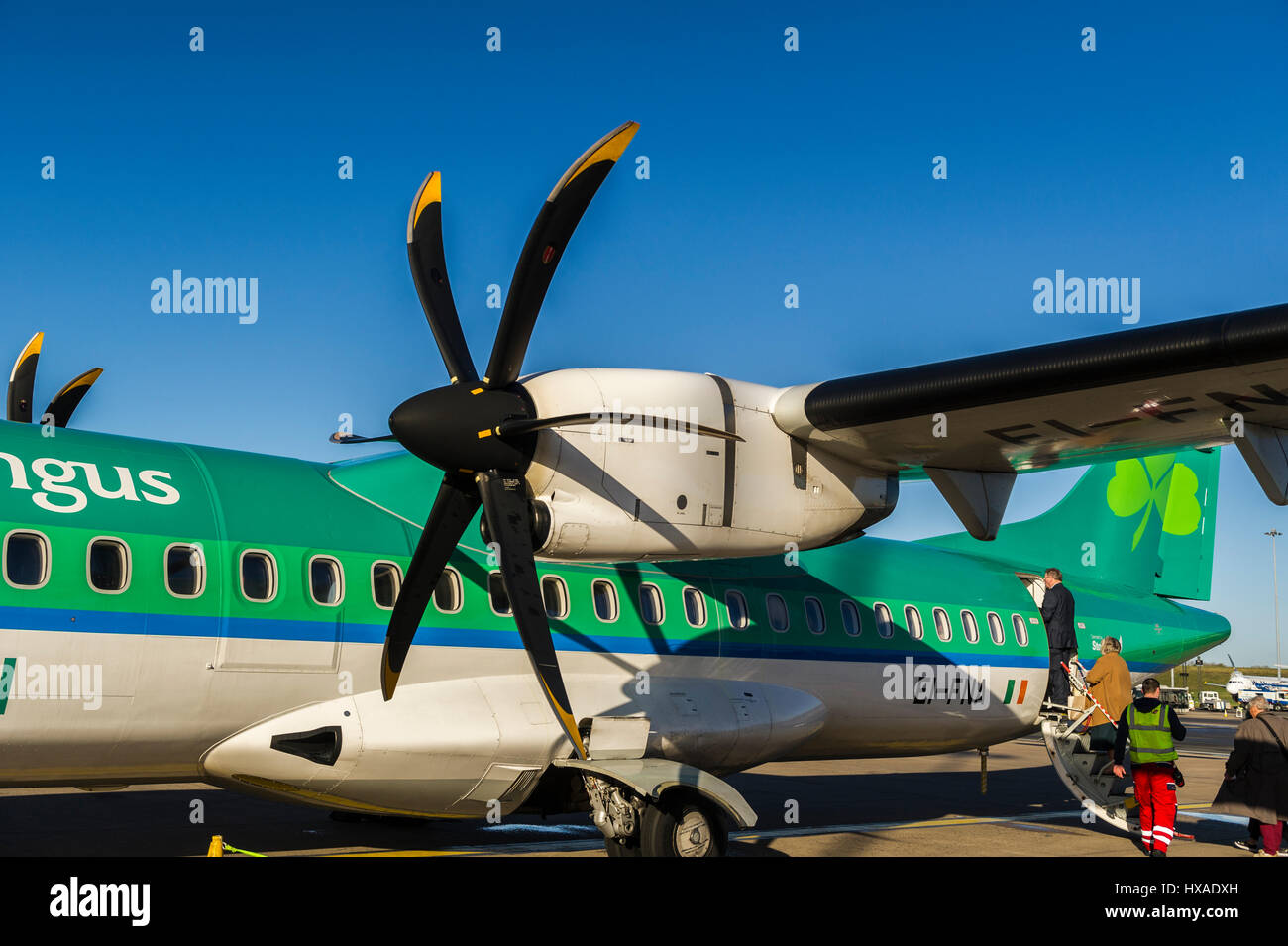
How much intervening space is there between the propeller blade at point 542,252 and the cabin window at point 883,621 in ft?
19.9

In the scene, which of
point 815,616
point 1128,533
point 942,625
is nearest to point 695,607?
point 815,616

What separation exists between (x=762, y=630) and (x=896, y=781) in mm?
8737

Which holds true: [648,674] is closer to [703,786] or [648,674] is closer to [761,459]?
[703,786]

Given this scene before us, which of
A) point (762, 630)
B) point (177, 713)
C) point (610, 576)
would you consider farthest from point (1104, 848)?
point (177, 713)

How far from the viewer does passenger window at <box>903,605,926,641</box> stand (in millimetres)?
13352

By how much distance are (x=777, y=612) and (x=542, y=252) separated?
4992mm

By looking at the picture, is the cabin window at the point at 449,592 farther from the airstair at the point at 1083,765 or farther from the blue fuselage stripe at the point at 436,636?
the airstair at the point at 1083,765

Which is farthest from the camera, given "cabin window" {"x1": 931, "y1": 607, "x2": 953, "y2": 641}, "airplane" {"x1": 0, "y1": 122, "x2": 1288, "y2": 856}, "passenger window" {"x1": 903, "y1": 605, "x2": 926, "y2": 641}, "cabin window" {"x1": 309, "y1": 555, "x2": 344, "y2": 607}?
"cabin window" {"x1": 931, "y1": 607, "x2": 953, "y2": 641}

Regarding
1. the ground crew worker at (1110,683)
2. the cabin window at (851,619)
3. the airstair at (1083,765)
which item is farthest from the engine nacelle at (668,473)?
the airstair at (1083,765)

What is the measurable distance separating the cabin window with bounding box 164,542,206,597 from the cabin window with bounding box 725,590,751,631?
508 cm

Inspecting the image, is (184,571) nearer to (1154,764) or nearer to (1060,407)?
(1060,407)

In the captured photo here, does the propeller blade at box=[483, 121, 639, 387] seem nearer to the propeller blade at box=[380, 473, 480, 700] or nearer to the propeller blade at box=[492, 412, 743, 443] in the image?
the propeller blade at box=[492, 412, 743, 443]

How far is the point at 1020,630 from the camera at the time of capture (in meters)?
14.9

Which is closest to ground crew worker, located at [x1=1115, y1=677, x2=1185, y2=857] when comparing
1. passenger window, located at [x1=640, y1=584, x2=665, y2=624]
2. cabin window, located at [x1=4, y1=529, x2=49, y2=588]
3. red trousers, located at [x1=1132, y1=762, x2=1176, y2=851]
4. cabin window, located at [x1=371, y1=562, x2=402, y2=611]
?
red trousers, located at [x1=1132, y1=762, x2=1176, y2=851]
